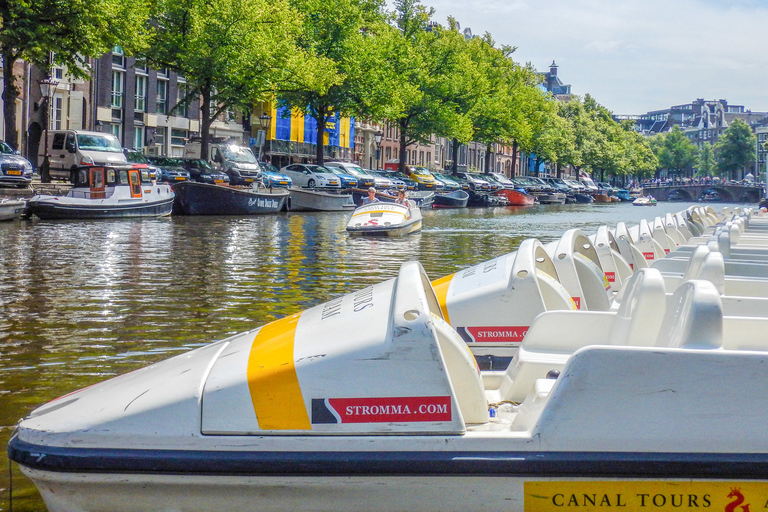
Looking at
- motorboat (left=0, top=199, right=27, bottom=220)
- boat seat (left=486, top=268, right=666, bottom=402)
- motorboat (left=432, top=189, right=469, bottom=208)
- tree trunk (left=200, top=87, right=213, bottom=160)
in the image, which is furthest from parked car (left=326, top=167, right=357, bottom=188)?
boat seat (left=486, top=268, right=666, bottom=402)

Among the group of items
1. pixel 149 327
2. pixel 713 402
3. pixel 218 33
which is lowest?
pixel 149 327

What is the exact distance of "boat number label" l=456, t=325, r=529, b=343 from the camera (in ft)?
20.9

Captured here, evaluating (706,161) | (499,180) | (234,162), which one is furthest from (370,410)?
(706,161)

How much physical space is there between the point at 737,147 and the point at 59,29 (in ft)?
422

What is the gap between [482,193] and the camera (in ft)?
194

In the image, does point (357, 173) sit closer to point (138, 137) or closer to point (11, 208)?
point (138, 137)

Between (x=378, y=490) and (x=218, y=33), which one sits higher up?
(x=218, y=33)

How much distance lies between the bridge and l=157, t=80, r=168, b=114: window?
8307cm

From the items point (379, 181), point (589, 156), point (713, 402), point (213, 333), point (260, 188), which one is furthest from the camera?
point (589, 156)

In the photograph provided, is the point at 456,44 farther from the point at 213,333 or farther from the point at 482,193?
the point at 213,333

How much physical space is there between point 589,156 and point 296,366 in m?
104

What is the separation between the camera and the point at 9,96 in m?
27.0

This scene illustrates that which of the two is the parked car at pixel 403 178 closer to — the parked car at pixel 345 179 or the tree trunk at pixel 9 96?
the parked car at pixel 345 179

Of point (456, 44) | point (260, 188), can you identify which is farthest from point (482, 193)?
point (260, 188)
